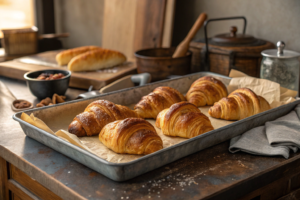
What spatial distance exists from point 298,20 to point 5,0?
9.70ft

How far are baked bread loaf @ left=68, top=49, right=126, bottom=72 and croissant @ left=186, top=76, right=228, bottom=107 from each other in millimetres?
838

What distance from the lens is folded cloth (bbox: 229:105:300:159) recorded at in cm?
118

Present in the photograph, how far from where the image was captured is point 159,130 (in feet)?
4.56

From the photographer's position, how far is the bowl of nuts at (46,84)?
5.91 ft

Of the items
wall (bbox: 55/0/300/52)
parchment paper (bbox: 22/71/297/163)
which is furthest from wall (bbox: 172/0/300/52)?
parchment paper (bbox: 22/71/297/163)

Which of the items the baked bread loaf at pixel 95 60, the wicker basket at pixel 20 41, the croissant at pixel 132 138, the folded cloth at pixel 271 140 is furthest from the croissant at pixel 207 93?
the wicker basket at pixel 20 41

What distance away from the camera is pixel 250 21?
237 centimetres

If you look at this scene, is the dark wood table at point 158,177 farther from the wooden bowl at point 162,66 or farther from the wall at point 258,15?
the wall at point 258,15

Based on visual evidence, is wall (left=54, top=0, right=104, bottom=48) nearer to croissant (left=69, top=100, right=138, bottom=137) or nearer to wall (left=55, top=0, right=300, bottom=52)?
wall (left=55, top=0, right=300, bottom=52)

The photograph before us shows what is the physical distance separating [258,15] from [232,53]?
0.54 meters

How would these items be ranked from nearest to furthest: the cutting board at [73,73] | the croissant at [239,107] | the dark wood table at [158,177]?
the dark wood table at [158,177]
the croissant at [239,107]
the cutting board at [73,73]

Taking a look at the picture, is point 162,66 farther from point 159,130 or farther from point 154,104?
point 159,130

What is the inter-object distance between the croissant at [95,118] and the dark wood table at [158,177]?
150mm

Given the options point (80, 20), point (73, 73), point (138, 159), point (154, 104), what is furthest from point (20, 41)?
point (138, 159)
